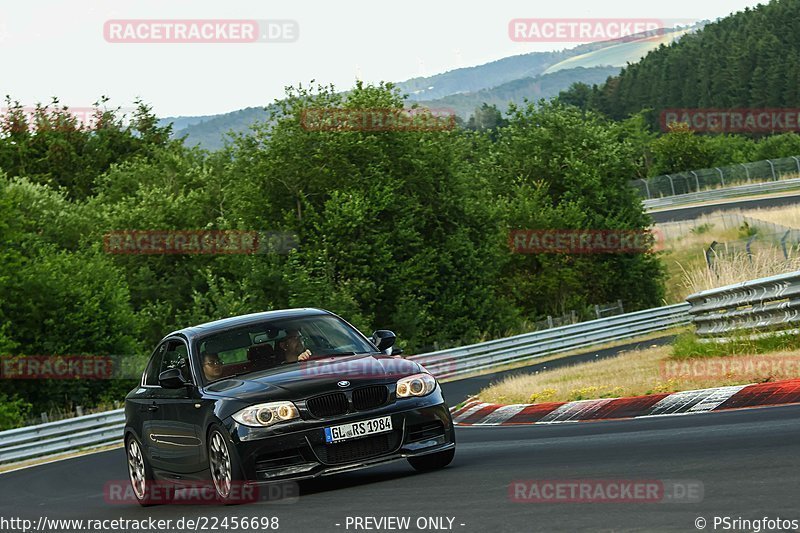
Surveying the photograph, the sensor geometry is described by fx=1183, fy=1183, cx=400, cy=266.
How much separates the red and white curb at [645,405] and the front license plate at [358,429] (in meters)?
3.99

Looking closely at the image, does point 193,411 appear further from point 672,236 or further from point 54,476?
point 672,236

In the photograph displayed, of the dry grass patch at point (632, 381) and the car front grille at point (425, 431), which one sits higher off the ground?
the car front grille at point (425, 431)

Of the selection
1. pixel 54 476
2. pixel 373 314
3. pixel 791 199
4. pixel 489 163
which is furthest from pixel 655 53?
pixel 54 476

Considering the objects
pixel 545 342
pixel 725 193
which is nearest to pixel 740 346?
pixel 545 342

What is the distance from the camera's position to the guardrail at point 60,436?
2577 cm

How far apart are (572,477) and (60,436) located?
21053 millimetres

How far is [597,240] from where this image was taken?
170 feet

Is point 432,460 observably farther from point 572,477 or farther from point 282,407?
point 572,477

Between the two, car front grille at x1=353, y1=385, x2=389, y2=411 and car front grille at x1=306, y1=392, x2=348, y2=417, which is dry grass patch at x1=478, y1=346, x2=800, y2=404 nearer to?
car front grille at x1=353, y1=385, x2=389, y2=411

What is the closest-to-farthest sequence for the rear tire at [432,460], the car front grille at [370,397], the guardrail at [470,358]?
1. the car front grille at [370,397]
2. the rear tire at [432,460]
3. the guardrail at [470,358]

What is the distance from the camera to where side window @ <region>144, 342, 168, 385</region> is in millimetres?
11273

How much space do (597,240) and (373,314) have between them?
45.2 ft

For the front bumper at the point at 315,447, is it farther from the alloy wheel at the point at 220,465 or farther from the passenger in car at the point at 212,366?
the passenger in car at the point at 212,366

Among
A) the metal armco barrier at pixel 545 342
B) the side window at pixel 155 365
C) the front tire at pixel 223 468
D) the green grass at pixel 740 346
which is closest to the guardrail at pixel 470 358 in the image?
the metal armco barrier at pixel 545 342
